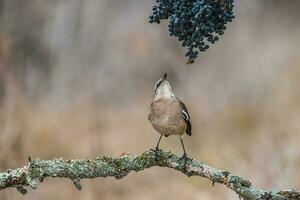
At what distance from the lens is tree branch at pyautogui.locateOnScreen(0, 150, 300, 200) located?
10.5ft

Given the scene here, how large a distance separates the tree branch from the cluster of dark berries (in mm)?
621

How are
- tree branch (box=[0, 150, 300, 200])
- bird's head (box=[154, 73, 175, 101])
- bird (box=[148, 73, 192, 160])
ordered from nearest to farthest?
1. tree branch (box=[0, 150, 300, 200])
2. bird (box=[148, 73, 192, 160])
3. bird's head (box=[154, 73, 175, 101])

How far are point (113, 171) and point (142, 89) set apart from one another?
978 centimetres

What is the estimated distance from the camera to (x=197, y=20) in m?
2.85

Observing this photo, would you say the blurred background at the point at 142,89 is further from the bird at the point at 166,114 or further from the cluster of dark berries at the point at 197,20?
the cluster of dark berries at the point at 197,20

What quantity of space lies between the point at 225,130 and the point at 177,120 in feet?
23.5

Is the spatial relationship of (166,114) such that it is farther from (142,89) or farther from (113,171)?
(142,89)

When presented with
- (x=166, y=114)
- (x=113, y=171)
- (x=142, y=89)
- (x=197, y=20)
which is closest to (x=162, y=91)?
(x=166, y=114)

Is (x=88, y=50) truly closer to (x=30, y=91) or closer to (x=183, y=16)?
(x=30, y=91)

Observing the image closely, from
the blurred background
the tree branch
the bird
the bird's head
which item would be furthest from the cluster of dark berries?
the blurred background

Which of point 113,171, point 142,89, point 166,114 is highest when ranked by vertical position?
point 142,89

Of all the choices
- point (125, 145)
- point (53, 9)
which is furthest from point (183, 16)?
point (125, 145)

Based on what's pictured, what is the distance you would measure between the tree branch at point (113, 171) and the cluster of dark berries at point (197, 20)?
2.04 feet

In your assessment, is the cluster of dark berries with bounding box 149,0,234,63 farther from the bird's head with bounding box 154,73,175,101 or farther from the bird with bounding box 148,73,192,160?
the bird's head with bounding box 154,73,175,101
